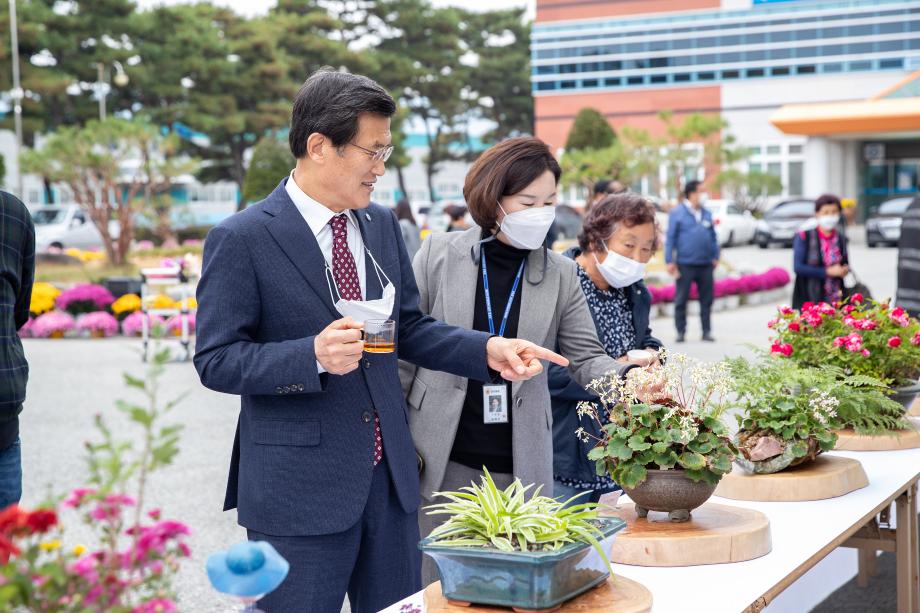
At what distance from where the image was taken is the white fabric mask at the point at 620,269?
3551 millimetres

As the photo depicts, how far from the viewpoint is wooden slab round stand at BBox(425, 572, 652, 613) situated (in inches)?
76.4

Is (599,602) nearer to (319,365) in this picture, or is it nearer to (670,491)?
(670,491)

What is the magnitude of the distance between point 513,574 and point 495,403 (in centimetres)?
108

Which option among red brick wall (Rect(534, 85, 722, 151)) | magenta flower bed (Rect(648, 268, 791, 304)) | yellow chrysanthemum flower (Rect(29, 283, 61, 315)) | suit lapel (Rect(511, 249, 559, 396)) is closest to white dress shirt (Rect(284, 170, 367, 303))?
suit lapel (Rect(511, 249, 559, 396))

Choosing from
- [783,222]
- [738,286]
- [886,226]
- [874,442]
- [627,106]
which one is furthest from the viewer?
[627,106]

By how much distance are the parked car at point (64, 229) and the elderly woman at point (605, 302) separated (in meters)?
23.9

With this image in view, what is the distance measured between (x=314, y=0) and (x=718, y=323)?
29.7m

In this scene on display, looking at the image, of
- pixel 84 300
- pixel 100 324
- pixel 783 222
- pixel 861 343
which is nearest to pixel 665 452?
pixel 861 343

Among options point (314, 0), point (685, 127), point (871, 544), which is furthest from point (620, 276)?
point (314, 0)

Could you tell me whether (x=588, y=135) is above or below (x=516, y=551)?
above

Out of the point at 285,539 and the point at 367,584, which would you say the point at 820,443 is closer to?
the point at 367,584

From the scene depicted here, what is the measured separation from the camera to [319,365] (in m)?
2.23

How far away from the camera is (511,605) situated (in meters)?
1.89

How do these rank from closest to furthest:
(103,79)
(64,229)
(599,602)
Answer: (599,602)
(64,229)
(103,79)
